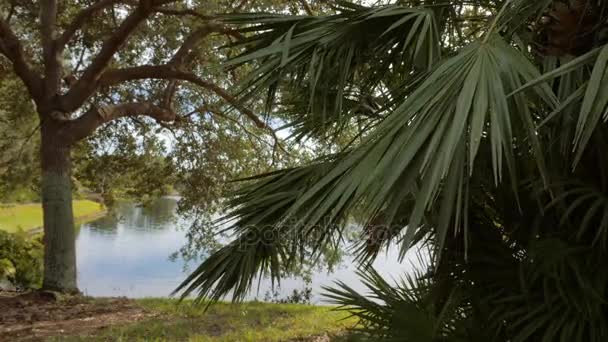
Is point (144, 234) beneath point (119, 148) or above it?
beneath

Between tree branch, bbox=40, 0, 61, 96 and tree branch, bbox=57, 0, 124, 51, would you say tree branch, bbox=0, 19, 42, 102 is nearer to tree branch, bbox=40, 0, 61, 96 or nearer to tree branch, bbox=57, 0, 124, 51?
tree branch, bbox=40, 0, 61, 96

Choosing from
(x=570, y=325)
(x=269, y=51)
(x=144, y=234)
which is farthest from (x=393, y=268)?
(x=144, y=234)

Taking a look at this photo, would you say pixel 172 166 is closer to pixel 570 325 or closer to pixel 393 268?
pixel 393 268

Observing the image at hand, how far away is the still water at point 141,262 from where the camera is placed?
931cm

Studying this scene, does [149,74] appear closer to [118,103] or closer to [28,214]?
[118,103]

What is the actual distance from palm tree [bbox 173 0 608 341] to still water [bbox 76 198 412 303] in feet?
9.54

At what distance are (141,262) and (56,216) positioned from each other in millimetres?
6209

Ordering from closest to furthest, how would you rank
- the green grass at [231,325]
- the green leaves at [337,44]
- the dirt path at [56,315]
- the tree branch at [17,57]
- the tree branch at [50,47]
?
the green leaves at [337,44], the green grass at [231,325], the dirt path at [56,315], the tree branch at [17,57], the tree branch at [50,47]

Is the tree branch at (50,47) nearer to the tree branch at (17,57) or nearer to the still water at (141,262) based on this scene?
the tree branch at (17,57)

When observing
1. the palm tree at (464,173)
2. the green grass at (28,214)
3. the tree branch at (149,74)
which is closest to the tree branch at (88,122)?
the tree branch at (149,74)

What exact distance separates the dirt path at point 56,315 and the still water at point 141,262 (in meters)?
1.52

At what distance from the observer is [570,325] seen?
6.13 ft

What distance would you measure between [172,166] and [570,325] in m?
7.60

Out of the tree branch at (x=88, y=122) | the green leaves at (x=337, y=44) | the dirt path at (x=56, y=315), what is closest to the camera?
the green leaves at (x=337, y=44)
